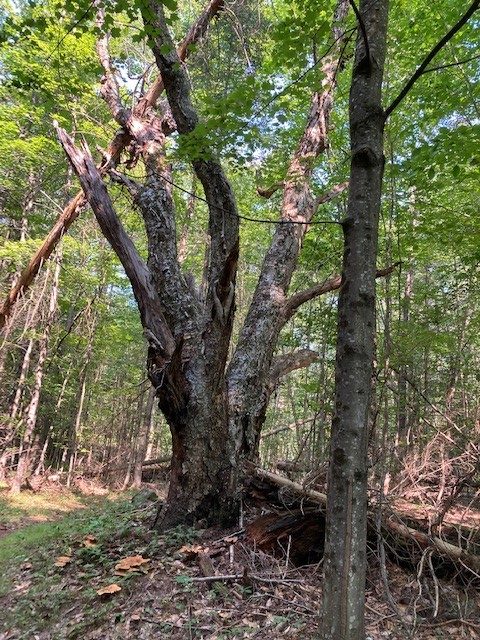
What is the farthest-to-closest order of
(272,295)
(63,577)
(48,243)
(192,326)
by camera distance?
1. (48,243)
2. (272,295)
3. (192,326)
4. (63,577)

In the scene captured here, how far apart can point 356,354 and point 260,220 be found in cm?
85

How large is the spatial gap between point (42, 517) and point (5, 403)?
699 cm

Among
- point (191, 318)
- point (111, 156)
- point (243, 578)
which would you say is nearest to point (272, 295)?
point (191, 318)

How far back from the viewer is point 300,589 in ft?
11.7

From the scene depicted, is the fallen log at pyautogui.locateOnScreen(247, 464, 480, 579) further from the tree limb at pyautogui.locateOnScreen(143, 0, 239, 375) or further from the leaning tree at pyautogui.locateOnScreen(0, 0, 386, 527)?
the tree limb at pyautogui.locateOnScreen(143, 0, 239, 375)

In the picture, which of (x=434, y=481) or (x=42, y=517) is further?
(x=42, y=517)

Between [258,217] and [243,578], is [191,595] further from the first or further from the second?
[258,217]

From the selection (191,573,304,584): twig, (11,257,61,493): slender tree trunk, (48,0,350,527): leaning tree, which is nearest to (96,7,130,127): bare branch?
(48,0,350,527): leaning tree

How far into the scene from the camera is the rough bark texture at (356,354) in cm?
200

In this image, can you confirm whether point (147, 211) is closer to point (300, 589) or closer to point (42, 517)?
point (300, 589)

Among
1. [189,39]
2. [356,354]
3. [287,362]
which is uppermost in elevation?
[189,39]

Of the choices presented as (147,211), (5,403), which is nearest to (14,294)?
(147,211)

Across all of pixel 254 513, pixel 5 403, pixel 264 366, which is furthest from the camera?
pixel 5 403

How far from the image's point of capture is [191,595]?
350 cm
